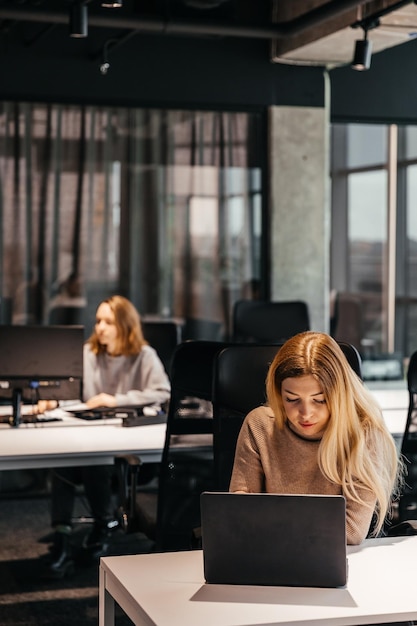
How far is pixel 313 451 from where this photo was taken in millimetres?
3131

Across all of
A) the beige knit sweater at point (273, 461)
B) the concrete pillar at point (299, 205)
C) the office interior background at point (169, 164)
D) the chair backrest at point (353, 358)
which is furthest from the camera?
the concrete pillar at point (299, 205)

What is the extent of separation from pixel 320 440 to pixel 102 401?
250 centimetres

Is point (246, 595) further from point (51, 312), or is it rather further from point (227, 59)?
point (227, 59)

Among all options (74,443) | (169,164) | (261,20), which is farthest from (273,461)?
(261,20)

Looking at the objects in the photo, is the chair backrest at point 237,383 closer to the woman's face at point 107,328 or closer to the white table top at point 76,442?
the white table top at point 76,442

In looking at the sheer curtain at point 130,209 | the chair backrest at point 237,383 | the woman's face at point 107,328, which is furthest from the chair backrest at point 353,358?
the sheer curtain at point 130,209

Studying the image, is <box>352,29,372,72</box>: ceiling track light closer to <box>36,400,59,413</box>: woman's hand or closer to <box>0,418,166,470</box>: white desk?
<box>0,418,166,470</box>: white desk

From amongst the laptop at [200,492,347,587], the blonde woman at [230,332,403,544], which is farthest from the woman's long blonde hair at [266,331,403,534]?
the laptop at [200,492,347,587]

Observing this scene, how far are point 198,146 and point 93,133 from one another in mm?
764

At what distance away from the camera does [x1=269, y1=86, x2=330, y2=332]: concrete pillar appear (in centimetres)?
766

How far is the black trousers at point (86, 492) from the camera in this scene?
5.40 m

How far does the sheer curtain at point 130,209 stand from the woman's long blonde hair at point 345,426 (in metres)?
4.23

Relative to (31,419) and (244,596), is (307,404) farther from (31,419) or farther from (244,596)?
(31,419)

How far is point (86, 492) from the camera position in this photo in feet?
18.0
